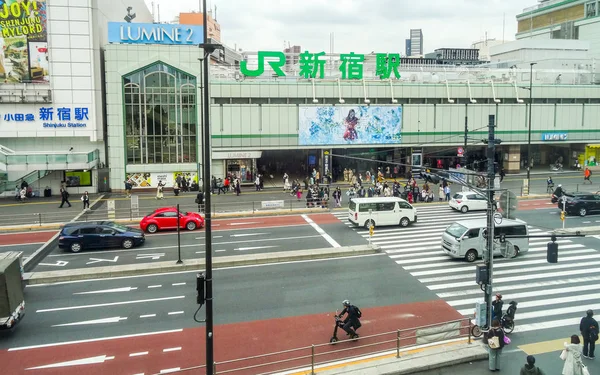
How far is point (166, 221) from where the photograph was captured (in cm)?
3231

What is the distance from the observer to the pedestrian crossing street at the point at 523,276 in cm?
1848

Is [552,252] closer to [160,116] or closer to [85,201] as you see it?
[85,201]

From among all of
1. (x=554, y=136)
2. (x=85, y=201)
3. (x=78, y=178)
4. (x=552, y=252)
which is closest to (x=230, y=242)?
(x=85, y=201)

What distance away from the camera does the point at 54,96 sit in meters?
45.4

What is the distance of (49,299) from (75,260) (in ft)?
20.2

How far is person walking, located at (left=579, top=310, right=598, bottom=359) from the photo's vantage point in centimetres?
1452

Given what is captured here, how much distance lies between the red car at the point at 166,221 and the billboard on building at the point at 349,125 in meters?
21.6

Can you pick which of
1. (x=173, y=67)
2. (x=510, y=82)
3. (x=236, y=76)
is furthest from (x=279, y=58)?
(x=510, y=82)

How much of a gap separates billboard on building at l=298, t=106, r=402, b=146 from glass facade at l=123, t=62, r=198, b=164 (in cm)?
1109

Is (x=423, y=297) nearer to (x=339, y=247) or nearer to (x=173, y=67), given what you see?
(x=339, y=247)

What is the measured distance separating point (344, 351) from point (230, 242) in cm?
1489

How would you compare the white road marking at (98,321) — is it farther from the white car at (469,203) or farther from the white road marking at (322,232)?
the white car at (469,203)

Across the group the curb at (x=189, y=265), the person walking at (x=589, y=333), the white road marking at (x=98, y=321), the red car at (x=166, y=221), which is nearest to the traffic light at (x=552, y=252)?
the person walking at (x=589, y=333)

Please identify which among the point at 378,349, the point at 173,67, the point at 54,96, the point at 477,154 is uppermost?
the point at 173,67
